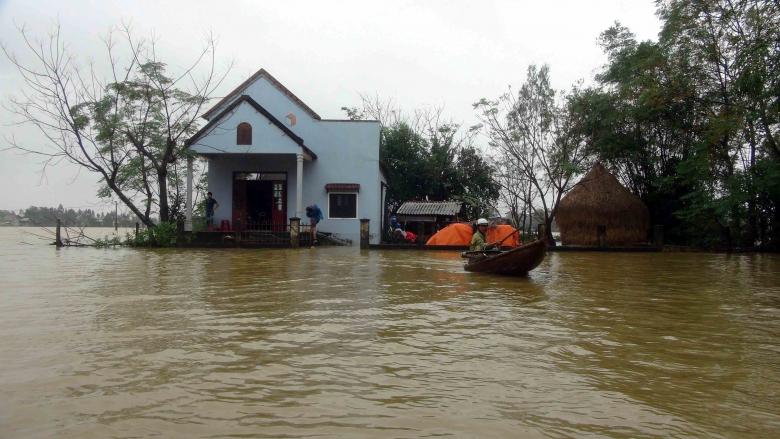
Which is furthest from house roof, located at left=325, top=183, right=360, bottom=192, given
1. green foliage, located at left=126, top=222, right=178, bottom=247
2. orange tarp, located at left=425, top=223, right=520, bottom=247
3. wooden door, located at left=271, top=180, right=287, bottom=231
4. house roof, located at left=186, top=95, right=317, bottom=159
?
green foliage, located at left=126, top=222, right=178, bottom=247

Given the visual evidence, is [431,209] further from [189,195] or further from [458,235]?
[189,195]

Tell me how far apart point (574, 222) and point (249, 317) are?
64.8 ft

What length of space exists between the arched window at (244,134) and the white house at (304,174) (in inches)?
53.3

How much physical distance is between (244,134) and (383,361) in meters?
17.3

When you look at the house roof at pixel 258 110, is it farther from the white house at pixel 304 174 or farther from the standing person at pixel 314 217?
the standing person at pixel 314 217

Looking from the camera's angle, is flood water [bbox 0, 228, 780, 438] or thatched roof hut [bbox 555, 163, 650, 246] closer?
flood water [bbox 0, 228, 780, 438]

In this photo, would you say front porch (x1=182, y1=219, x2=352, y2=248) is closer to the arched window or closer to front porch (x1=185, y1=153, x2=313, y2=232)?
front porch (x1=185, y1=153, x2=313, y2=232)

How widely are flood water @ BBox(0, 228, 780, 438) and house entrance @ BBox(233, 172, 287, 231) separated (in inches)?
523

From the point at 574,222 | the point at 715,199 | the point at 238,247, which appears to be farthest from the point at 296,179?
the point at 715,199

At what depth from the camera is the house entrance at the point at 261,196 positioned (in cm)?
2209

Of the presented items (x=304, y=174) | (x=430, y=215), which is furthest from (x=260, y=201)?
(x=430, y=215)

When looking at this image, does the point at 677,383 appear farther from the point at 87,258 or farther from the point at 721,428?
Answer: the point at 87,258

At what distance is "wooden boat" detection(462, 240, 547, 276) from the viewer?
9867 millimetres

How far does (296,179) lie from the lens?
22016 millimetres
